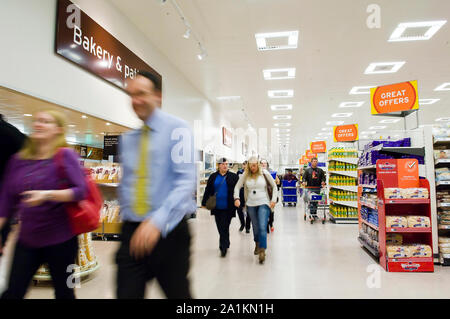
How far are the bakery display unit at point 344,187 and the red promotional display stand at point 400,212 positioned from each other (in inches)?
142

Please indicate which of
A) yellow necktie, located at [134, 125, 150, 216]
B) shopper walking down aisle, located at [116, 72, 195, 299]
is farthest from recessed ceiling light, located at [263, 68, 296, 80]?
yellow necktie, located at [134, 125, 150, 216]

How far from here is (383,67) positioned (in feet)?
28.6

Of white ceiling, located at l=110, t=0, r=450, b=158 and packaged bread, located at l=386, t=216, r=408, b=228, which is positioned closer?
packaged bread, located at l=386, t=216, r=408, b=228

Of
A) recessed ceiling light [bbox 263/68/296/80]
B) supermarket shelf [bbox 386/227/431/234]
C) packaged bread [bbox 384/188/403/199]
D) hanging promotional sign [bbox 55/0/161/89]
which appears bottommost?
supermarket shelf [bbox 386/227/431/234]

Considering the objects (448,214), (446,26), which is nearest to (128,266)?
(448,214)

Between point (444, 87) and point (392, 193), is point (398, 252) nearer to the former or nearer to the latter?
point (392, 193)

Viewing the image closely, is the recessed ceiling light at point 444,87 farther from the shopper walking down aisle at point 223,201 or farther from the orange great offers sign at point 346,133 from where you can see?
the shopper walking down aisle at point 223,201

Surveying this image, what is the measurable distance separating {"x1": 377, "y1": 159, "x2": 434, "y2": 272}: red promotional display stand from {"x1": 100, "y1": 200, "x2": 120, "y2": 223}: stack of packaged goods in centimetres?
460

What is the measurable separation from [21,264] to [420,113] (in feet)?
56.4

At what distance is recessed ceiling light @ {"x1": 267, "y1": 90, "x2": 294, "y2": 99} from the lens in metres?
11.2

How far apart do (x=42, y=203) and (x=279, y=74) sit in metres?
8.80

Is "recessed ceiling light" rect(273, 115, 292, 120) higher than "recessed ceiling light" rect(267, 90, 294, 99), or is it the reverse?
"recessed ceiling light" rect(267, 90, 294, 99)

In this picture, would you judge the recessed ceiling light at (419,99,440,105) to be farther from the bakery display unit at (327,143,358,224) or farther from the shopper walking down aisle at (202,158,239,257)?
the shopper walking down aisle at (202,158,239,257)

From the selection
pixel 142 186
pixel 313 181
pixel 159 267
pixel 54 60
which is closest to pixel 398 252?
pixel 159 267
